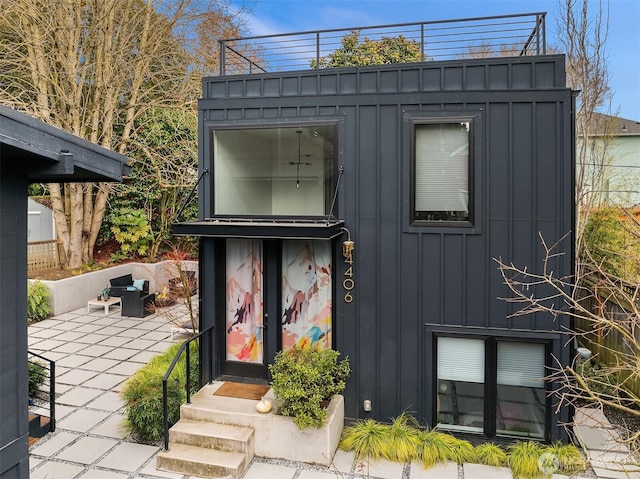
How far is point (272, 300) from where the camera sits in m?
6.70

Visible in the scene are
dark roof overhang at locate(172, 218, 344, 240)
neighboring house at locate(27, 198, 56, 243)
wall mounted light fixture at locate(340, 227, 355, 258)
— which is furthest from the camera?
neighboring house at locate(27, 198, 56, 243)

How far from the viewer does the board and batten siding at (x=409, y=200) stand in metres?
5.70

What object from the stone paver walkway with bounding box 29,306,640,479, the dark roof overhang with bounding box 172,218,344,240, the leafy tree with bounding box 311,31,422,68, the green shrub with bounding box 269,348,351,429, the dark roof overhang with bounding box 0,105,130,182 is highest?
the leafy tree with bounding box 311,31,422,68

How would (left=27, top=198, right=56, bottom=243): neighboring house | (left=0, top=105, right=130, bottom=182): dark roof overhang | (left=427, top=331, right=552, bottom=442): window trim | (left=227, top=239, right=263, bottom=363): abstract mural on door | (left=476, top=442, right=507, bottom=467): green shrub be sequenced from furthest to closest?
(left=27, top=198, right=56, bottom=243): neighboring house, (left=227, top=239, right=263, bottom=363): abstract mural on door, (left=427, top=331, right=552, bottom=442): window trim, (left=476, top=442, right=507, bottom=467): green shrub, (left=0, top=105, right=130, bottom=182): dark roof overhang

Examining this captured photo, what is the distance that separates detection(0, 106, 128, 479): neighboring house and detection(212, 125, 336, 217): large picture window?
3.35 meters

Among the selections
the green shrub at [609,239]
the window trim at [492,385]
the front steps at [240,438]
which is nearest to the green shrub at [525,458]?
the window trim at [492,385]

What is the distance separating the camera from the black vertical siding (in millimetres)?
3264

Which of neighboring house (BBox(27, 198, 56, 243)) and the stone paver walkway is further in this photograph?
neighboring house (BBox(27, 198, 56, 243))

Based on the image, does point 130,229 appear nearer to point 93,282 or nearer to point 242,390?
point 93,282

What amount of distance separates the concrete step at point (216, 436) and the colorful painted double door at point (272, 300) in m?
1.17

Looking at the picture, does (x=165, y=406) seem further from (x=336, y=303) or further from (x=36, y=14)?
(x=36, y=14)

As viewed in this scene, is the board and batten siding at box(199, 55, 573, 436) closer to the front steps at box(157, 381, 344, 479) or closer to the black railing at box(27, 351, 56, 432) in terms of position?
the front steps at box(157, 381, 344, 479)

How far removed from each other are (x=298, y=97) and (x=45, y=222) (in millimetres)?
14378

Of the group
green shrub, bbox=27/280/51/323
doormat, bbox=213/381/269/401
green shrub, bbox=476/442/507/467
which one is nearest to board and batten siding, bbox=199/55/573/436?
green shrub, bbox=476/442/507/467
